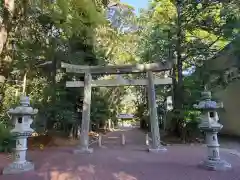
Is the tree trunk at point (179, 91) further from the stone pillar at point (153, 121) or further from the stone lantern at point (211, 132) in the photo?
the stone lantern at point (211, 132)

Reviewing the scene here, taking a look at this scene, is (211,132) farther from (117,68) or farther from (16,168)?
(16,168)

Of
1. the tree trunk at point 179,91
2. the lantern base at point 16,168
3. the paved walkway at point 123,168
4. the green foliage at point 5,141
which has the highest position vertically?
the tree trunk at point 179,91

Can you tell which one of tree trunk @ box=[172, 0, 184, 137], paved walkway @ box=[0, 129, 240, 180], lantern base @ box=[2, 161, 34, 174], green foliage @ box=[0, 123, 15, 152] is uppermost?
tree trunk @ box=[172, 0, 184, 137]

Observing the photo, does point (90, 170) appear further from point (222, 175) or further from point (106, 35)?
point (106, 35)

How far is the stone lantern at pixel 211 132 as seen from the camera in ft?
17.6

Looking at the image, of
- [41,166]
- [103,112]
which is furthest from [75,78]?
[41,166]

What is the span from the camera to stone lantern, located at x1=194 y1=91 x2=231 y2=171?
17.6 feet

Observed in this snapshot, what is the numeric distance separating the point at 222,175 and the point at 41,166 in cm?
456

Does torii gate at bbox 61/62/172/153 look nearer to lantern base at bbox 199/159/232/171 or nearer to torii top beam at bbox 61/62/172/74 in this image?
torii top beam at bbox 61/62/172/74

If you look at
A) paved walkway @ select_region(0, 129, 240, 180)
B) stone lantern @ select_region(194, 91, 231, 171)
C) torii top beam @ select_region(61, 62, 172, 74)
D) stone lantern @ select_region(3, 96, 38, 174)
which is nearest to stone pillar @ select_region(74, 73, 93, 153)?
torii top beam @ select_region(61, 62, 172, 74)

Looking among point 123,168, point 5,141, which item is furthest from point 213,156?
point 5,141

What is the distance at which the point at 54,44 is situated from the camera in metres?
11.4

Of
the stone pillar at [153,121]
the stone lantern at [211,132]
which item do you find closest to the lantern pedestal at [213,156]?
the stone lantern at [211,132]

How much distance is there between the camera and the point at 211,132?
5.73 meters
